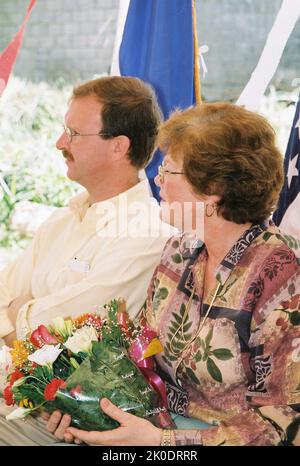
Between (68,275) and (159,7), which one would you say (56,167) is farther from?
(68,275)

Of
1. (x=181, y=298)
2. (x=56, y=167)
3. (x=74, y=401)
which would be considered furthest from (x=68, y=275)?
(x=56, y=167)

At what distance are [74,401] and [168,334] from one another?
0.37 m

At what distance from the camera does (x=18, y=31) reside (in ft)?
11.5

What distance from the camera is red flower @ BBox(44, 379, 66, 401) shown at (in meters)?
1.62

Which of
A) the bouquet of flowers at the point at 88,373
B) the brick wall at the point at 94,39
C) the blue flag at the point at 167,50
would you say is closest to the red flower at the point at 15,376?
the bouquet of flowers at the point at 88,373

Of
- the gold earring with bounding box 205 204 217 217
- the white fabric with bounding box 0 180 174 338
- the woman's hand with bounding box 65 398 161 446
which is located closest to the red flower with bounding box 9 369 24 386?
the woman's hand with bounding box 65 398 161 446

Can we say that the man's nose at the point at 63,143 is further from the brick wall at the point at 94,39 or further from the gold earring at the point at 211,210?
the brick wall at the point at 94,39

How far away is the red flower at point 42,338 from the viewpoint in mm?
1750

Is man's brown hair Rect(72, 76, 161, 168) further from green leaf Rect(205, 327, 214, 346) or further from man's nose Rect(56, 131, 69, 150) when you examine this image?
green leaf Rect(205, 327, 214, 346)

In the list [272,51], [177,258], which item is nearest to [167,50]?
[272,51]

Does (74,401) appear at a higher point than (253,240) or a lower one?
lower

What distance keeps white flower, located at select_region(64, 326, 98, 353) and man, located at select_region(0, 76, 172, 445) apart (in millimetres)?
498

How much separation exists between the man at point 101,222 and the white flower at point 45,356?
20.9 inches

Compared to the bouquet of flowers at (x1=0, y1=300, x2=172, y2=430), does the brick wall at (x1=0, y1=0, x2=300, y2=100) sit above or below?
above
